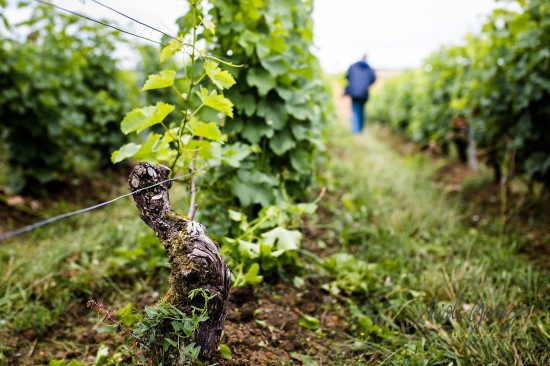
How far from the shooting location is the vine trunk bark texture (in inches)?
48.3

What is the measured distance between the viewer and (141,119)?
1552 millimetres

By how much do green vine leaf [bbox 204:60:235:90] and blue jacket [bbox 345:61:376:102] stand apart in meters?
7.83

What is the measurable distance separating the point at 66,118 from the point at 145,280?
8.98ft

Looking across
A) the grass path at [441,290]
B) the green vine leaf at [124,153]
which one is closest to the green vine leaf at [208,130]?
the green vine leaf at [124,153]

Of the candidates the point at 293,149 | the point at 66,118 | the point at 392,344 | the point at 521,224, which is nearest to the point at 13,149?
the point at 66,118

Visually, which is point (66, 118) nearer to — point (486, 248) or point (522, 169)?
point (486, 248)

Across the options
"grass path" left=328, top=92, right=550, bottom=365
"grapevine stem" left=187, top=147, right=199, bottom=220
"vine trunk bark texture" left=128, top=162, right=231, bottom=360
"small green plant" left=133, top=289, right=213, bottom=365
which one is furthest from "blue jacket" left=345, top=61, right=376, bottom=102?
"small green plant" left=133, top=289, right=213, bottom=365

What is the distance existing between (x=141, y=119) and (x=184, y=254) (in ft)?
2.15

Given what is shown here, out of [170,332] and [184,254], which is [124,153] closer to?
[184,254]

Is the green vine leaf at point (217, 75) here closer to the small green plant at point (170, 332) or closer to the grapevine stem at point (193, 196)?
the grapevine stem at point (193, 196)

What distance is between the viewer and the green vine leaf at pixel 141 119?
4.75ft

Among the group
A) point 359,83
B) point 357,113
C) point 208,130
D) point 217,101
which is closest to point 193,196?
point 208,130

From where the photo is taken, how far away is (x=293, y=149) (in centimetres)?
265

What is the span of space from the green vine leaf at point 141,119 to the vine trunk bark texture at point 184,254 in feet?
0.86
